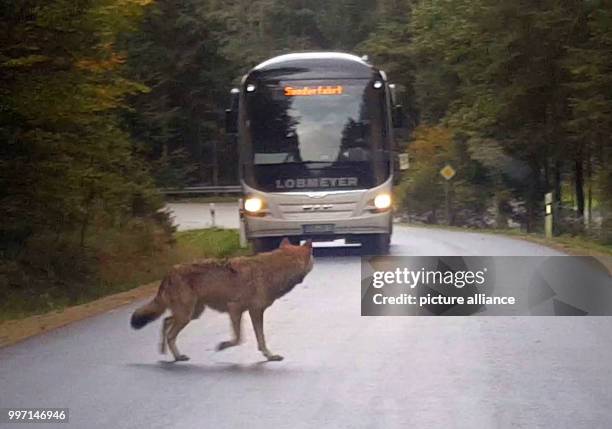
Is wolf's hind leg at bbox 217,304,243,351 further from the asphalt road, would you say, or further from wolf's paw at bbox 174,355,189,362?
wolf's paw at bbox 174,355,189,362

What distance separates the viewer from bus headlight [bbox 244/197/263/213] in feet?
72.7

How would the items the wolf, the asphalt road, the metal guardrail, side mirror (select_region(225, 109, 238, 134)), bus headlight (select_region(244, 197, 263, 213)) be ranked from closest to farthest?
the asphalt road < the wolf < bus headlight (select_region(244, 197, 263, 213)) < side mirror (select_region(225, 109, 238, 134)) < the metal guardrail

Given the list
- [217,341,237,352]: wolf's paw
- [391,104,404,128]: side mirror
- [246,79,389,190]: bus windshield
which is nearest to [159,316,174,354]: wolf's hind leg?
[217,341,237,352]: wolf's paw

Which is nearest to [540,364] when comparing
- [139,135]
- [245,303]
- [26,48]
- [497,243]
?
[245,303]

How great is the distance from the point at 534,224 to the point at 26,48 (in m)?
27.5

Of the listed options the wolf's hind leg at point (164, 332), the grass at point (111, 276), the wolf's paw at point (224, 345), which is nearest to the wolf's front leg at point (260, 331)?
the wolf's paw at point (224, 345)

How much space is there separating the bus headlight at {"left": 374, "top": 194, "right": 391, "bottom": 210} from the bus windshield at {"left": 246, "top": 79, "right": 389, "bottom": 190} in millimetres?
264

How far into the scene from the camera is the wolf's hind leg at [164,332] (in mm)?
11478

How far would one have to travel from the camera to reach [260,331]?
11.4m

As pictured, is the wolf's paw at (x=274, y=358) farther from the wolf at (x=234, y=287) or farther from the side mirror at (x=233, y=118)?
the side mirror at (x=233, y=118)

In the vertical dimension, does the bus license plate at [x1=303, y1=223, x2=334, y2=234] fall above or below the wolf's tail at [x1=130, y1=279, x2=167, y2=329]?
below

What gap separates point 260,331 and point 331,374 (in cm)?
86

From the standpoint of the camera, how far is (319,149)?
21.9 metres

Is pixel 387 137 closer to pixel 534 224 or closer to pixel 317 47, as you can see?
pixel 534 224
